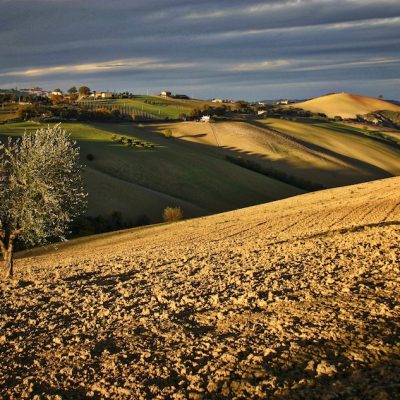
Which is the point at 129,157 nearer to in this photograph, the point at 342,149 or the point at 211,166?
the point at 211,166

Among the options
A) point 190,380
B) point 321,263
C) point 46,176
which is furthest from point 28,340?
point 46,176

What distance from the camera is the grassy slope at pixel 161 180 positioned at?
2152 inches

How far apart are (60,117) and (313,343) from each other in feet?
335

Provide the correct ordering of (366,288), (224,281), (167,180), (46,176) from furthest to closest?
(167,180) < (46,176) < (224,281) < (366,288)

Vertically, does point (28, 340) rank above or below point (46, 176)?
below

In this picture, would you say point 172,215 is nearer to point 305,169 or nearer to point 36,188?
point 36,188

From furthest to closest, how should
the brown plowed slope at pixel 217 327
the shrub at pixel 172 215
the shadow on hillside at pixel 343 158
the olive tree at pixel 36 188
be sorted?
the shadow on hillside at pixel 343 158, the shrub at pixel 172 215, the olive tree at pixel 36 188, the brown plowed slope at pixel 217 327

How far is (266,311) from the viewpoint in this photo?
438 inches

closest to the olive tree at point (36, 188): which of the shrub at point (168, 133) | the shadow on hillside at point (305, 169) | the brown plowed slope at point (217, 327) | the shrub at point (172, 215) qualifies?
the brown plowed slope at point (217, 327)

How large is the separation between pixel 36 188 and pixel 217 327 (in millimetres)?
12538

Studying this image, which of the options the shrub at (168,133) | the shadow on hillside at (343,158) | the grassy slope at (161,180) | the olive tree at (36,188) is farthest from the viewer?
the shrub at (168,133)

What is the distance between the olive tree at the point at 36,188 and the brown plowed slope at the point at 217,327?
281cm

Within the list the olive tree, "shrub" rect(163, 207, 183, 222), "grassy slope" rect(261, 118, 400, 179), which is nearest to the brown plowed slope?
the olive tree

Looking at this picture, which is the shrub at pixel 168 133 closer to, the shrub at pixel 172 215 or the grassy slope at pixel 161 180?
the grassy slope at pixel 161 180
